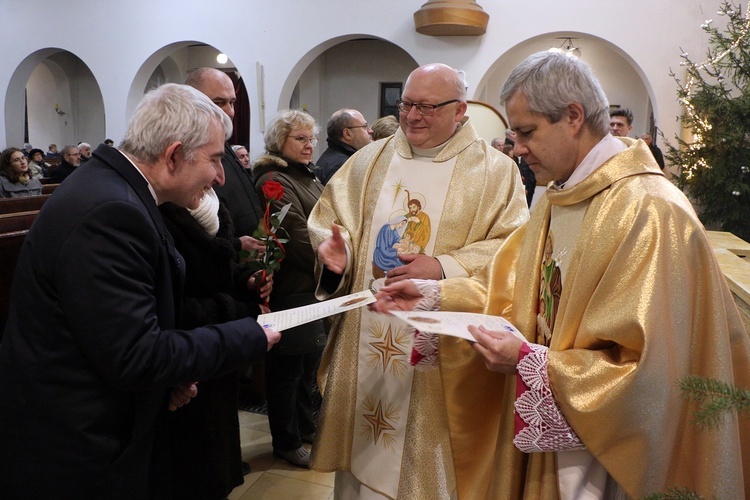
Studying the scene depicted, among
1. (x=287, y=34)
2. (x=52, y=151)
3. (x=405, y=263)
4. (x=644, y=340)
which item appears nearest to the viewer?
(x=644, y=340)

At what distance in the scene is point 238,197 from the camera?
2.79 meters

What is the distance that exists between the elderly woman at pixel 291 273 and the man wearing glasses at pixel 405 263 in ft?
1.97

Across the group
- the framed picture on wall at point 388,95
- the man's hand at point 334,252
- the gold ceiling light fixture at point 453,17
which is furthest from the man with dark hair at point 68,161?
the man's hand at point 334,252

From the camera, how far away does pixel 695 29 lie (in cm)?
760

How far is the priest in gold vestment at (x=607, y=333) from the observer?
1.25 meters

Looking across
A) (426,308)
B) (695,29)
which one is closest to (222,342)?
(426,308)

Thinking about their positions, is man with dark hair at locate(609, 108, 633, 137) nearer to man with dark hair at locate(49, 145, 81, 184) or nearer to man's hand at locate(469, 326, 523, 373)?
man's hand at locate(469, 326, 523, 373)

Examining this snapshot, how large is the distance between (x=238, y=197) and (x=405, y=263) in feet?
3.17

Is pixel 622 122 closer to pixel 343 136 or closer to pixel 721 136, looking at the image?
A: pixel 343 136

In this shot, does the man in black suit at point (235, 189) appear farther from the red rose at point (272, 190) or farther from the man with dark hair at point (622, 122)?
the man with dark hair at point (622, 122)

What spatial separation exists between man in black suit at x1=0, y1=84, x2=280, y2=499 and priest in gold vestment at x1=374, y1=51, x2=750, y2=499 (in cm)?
70

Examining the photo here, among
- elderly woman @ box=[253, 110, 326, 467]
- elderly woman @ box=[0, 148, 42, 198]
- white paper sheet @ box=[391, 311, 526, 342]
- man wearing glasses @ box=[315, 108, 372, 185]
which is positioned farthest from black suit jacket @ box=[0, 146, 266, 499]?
elderly woman @ box=[0, 148, 42, 198]

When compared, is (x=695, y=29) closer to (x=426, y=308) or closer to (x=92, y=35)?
(x=426, y=308)

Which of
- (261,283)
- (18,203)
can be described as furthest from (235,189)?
(18,203)
